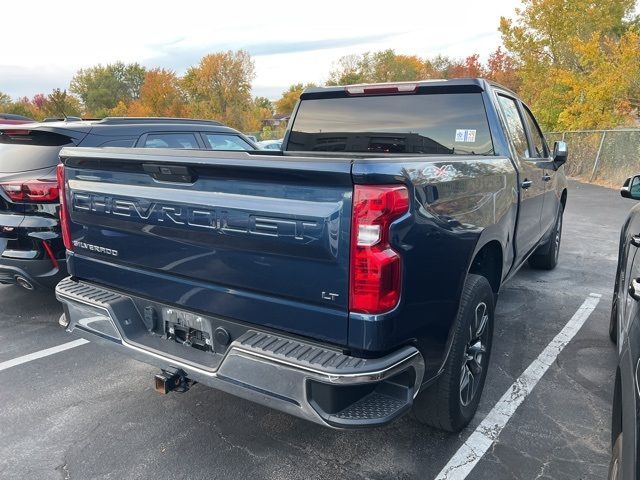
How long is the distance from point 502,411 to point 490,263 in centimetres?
96

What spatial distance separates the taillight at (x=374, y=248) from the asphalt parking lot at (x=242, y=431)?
115 cm

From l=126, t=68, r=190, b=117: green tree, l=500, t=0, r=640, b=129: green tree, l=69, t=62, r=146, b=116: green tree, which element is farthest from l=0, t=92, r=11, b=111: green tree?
l=500, t=0, r=640, b=129: green tree

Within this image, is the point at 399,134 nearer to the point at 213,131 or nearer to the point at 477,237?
the point at 477,237

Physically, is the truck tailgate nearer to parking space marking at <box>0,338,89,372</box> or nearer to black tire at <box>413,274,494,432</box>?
black tire at <box>413,274,494,432</box>

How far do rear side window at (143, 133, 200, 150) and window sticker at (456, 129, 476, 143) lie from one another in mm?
3413

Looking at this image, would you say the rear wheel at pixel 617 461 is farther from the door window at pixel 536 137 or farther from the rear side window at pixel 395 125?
the door window at pixel 536 137

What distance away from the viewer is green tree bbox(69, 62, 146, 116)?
2835 inches

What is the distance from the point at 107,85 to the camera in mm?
73438

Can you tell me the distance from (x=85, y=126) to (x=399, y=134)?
3.12 m

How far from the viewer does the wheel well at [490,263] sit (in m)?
3.13

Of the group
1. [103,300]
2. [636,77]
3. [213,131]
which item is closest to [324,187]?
[103,300]

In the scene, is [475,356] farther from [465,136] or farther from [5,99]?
[5,99]

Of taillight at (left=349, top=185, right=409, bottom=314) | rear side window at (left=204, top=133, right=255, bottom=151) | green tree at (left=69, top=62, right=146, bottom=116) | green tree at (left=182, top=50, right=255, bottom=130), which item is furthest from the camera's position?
green tree at (left=69, top=62, right=146, bottom=116)

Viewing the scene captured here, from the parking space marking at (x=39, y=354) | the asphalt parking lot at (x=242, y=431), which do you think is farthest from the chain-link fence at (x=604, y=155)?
the parking space marking at (x=39, y=354)
